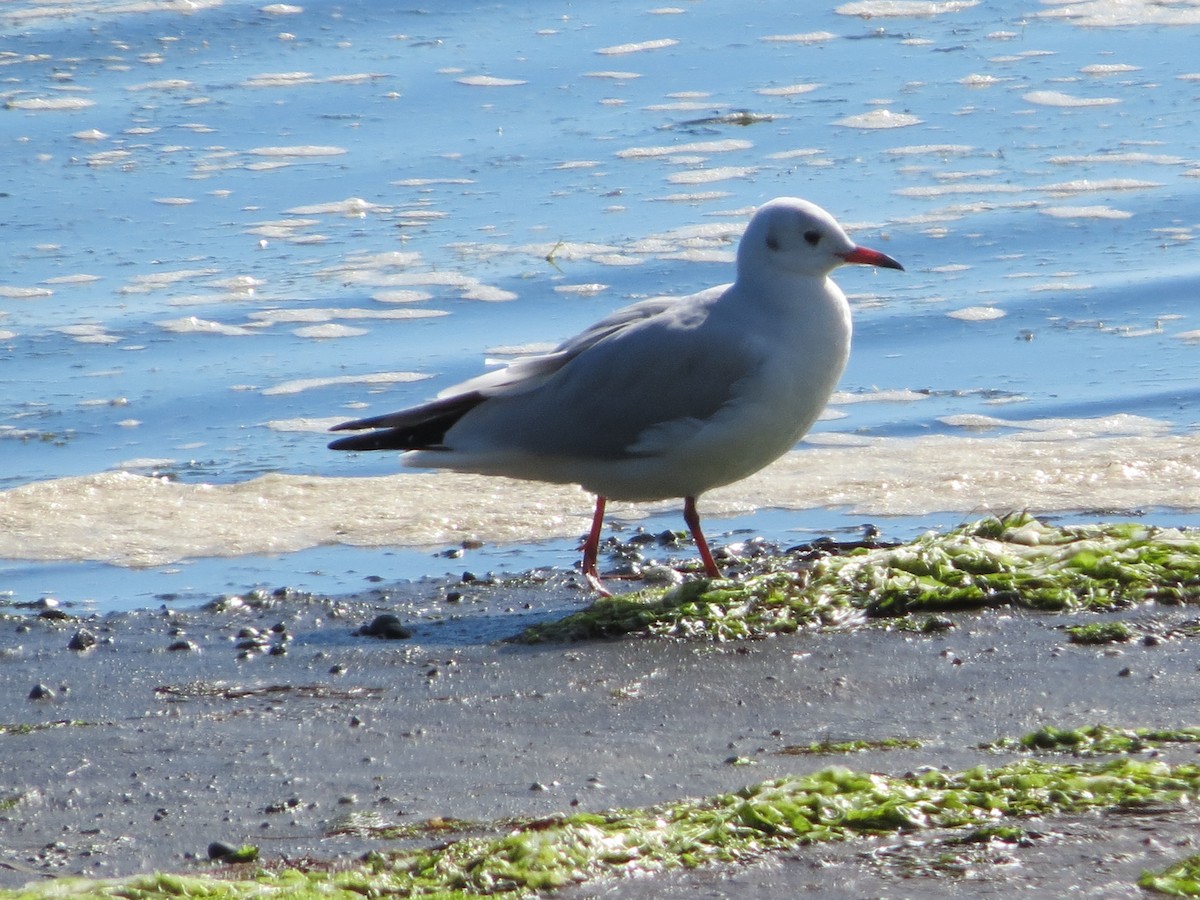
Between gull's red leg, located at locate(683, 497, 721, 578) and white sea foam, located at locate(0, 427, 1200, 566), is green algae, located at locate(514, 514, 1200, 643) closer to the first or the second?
→ gull's red leg, located at locate(683, 497, 721, 578)

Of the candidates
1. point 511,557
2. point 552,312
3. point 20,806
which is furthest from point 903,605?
point 552,312

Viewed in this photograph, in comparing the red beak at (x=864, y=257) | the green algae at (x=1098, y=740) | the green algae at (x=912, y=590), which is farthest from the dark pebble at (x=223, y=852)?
the red beak at (x=864, y=257)

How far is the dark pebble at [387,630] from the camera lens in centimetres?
495

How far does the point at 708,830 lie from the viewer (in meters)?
3.08

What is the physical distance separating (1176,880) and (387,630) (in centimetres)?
257

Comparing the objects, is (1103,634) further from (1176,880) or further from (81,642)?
(81,642)

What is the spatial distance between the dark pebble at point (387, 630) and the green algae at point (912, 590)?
32 centimetres

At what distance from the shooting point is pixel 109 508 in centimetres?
658

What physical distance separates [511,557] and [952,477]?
1622 mm

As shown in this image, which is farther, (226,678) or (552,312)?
(552,312)

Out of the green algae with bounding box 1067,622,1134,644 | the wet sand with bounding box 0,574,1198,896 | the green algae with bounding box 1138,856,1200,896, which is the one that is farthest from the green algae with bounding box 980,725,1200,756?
the green algae with bounding box 1067,622,1134,644

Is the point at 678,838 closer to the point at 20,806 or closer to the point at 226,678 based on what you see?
the point at 20,806

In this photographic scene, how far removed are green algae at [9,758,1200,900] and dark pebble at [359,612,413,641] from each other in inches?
67.1

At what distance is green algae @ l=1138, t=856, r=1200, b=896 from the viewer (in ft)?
9.14
